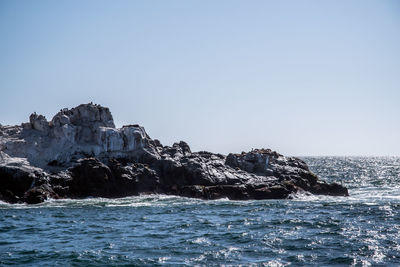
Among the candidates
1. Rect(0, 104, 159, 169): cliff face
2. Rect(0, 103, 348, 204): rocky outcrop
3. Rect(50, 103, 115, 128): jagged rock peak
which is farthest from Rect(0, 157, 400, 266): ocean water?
Rect(50, 103, 115, 128): jagged rock peak

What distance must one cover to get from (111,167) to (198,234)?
27.8 meters

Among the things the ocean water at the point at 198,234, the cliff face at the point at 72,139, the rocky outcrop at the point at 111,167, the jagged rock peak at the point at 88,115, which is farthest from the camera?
the jagged rock peak at the point at 88,115

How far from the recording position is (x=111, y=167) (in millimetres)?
56406

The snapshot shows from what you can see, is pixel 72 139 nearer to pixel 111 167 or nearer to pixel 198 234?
pixel 111 167

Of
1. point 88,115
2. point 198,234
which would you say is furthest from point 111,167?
point 198,234

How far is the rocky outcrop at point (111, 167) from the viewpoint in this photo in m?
52.3

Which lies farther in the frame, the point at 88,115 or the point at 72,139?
the point at 88,115

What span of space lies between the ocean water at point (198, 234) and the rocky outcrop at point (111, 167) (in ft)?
15.3

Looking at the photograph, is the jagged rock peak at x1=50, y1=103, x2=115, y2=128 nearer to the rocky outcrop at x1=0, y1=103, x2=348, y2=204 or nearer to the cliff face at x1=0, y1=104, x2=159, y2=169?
the cliff face at x1=0, y1=104, x2=159, y2=169

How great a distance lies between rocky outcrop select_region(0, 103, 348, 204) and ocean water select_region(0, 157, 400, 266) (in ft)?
15.3

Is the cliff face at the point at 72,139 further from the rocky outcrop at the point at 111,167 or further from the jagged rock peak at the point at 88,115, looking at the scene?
the rocky outcrop at the point at 111,167

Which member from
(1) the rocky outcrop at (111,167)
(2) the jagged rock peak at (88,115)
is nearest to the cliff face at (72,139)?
(2) the jagged rock peak at (88,115)

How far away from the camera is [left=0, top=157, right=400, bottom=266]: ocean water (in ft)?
80.0

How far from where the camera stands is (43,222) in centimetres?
3628
